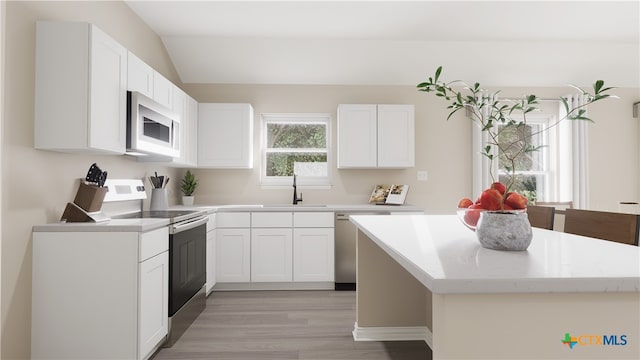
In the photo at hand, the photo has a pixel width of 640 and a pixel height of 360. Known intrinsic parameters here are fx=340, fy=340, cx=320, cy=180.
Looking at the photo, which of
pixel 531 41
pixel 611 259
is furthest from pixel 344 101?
pixel 611 259

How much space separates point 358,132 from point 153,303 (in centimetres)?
277

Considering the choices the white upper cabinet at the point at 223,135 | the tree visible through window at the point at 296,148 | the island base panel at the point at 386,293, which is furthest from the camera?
the tree visible through window at the point at 296,148

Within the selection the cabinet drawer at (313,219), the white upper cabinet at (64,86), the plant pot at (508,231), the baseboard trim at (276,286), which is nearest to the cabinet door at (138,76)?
the white upper cabinet at (64,86)

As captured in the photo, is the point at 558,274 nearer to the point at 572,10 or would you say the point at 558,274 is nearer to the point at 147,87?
the point at 147,87

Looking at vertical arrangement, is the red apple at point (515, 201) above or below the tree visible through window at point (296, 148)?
below

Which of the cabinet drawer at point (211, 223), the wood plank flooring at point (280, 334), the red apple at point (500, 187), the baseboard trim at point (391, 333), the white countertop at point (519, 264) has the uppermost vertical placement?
the red apple at point (500, 187)

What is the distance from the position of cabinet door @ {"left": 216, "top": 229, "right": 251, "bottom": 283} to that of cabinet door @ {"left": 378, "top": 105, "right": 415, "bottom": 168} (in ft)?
5.90

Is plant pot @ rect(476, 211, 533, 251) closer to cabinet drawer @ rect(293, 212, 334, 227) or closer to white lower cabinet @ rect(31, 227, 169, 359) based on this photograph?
white lower cabinet @ rect(31, 227, 169, 359)

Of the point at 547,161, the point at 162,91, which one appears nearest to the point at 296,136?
the point at 162,91

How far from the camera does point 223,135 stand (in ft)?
13.0

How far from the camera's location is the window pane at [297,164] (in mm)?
4438

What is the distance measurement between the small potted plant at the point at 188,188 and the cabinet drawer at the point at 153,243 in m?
1.67

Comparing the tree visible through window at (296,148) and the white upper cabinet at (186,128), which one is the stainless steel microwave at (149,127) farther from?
the tree visible through window at (296,148)

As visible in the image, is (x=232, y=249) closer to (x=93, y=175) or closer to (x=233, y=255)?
(x=233, y=255)
